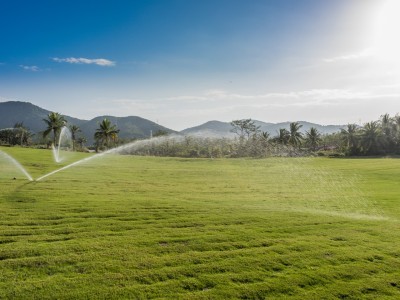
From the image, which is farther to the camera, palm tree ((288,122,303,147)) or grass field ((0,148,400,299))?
palm tree ((288,122,303,147))

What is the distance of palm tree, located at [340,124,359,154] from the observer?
399 ft

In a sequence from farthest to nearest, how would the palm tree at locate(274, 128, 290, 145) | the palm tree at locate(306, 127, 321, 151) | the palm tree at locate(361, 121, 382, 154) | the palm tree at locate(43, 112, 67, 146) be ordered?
the palm tree at locate(306, 127, 321, 151)
the palm tree at locate(274, 128, 290, 145)
the palm tree at locate(361, 121, 382, 154)
the palm tree at locate(43, 112, 67, 146)

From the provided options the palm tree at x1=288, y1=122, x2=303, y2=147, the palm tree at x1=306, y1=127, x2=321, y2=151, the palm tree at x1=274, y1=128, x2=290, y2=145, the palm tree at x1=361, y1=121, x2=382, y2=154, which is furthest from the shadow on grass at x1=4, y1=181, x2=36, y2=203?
the palm tree at x1=306, y1=127, x2=321, y2=151

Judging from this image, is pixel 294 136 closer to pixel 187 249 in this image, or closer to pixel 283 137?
pixel 283 137

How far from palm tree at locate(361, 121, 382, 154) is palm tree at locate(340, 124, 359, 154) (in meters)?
2.90

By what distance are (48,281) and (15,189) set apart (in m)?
16.4

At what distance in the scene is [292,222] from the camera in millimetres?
19000

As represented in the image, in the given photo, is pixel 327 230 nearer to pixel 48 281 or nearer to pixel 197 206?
pixel 197 206

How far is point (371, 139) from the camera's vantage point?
11944cm

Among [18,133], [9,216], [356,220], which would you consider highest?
[18,133]

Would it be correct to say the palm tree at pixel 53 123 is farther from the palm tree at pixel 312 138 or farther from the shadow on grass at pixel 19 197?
the palm tree at pixel 312 138

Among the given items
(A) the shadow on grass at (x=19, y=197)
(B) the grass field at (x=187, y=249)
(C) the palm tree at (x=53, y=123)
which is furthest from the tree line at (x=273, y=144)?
(B) the grass field at (x=187, y=249)

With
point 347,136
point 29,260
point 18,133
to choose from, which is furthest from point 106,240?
point 18,133

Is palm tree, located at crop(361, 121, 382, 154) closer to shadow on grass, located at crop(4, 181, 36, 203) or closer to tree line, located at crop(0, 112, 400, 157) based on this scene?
tree line, located at crop(0, 112, 400, 157)
